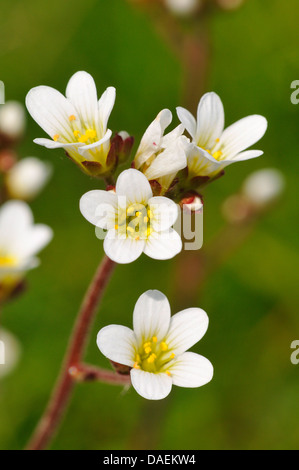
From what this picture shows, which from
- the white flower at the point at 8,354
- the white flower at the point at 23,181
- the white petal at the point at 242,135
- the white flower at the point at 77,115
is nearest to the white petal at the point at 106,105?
the white flower at the point at 77,115

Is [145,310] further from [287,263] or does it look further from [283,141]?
[283,141]

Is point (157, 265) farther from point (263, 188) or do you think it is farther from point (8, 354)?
point (8, 354)

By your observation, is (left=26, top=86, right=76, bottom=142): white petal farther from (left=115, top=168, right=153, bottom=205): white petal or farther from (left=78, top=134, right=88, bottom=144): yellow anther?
(left=115, top=168, right=153, bottom=205): white petal

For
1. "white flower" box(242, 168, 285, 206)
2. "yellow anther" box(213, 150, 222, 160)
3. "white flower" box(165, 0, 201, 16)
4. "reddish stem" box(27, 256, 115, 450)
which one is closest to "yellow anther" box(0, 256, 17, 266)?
"reddish stem" box(27, 256, 115, 450)

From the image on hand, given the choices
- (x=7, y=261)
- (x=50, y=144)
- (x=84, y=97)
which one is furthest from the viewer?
(x=7, y=261)

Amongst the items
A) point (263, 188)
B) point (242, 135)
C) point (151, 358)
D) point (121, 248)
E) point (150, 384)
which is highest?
point (263, 188)

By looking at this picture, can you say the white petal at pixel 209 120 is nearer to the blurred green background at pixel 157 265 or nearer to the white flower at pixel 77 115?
the white flower at pixel 77 115

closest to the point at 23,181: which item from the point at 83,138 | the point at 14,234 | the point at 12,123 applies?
the point at 12,123
